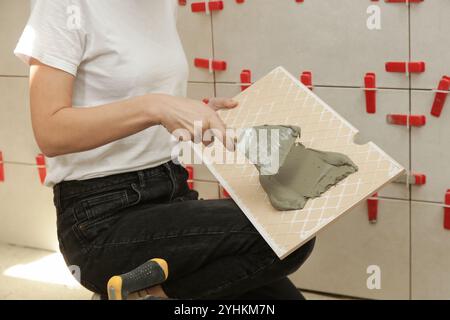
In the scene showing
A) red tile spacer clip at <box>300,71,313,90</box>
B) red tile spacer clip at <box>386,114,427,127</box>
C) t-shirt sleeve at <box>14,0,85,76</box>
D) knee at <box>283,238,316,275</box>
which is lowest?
knee at <box>283,238,316,275</box>

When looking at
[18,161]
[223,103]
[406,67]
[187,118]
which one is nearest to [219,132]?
[187,118]

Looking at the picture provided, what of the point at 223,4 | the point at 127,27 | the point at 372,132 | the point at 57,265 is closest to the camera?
the point at 127,27

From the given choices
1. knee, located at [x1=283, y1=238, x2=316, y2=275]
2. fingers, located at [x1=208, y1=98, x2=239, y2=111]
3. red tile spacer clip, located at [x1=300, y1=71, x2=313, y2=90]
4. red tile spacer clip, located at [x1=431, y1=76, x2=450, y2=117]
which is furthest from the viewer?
red tile spacer clip, located at [x1=300, y1=71, x2=313, y2=90]

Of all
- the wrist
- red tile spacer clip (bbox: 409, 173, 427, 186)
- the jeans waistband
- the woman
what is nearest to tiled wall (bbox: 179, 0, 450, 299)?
red tile spacer clip (bbox: 409, 173, 427, 186)

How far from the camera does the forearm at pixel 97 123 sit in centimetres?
117

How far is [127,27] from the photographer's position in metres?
1.34

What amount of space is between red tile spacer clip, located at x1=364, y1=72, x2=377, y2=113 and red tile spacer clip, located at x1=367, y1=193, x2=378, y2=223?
0.26 metres

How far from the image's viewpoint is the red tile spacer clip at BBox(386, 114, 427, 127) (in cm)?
183

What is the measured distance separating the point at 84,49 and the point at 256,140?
0.37 metres

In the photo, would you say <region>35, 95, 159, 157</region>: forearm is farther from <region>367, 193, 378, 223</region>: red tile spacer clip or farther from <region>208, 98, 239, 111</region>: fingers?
<region>367, 193, 378, 223</region>: red tile spacer clip

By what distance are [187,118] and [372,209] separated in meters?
1.00
